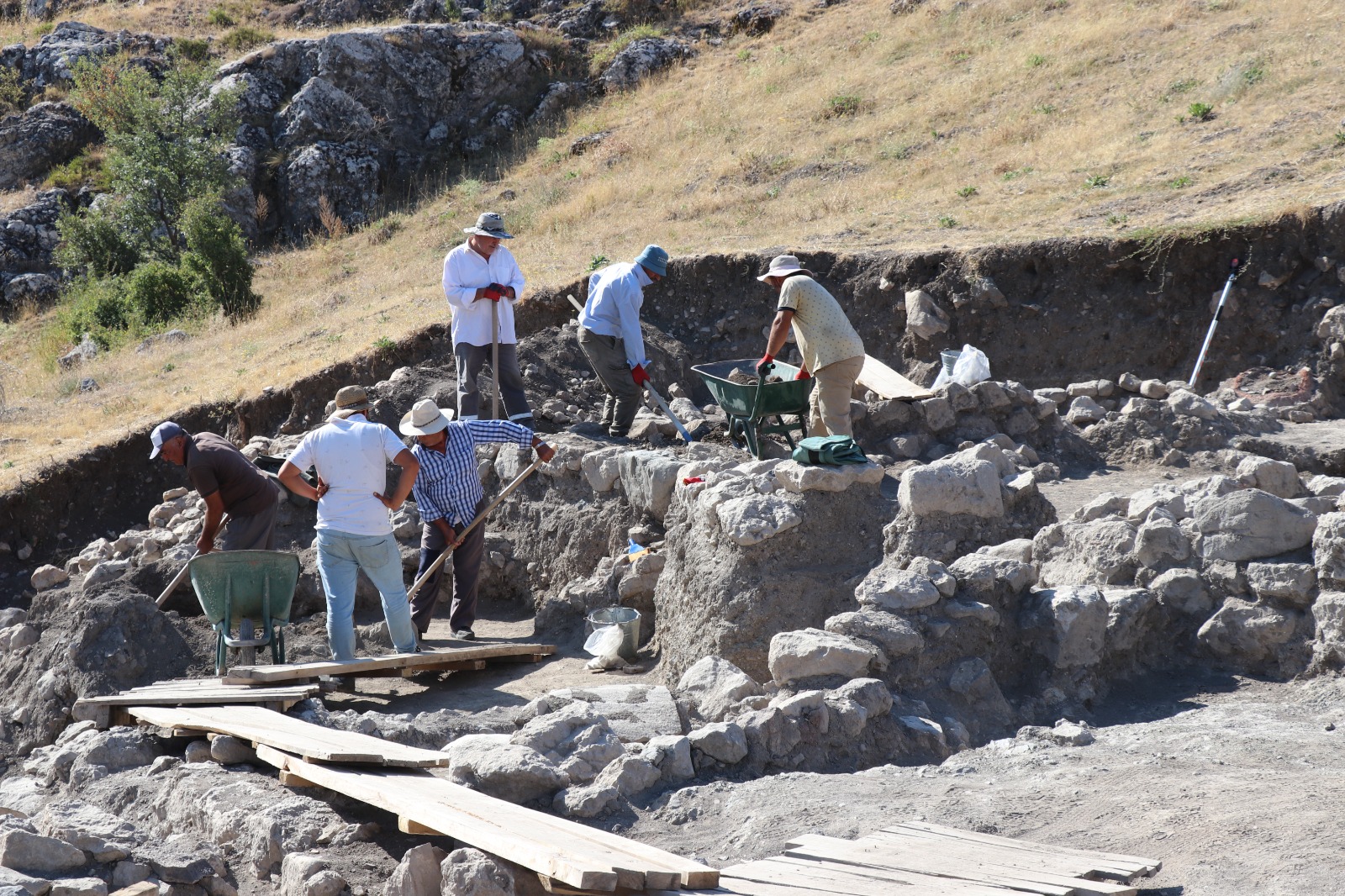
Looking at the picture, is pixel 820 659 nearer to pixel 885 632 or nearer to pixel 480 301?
pixel 885 632

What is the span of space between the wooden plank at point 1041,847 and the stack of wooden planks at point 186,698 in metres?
3.32

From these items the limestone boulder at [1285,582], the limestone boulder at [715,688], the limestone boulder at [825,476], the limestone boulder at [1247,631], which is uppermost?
the limestone boulder at [825,476]

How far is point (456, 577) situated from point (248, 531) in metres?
1.38

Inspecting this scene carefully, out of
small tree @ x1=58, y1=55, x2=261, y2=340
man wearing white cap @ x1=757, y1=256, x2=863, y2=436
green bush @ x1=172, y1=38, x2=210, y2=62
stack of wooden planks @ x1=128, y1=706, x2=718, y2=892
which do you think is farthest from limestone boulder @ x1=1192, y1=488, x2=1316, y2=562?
green bush @ x1=172, y1=38, x2=210, y2=62

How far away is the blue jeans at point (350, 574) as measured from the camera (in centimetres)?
657

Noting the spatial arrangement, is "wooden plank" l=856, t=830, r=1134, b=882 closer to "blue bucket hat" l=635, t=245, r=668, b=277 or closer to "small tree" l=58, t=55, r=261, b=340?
"blue bucket hat" l=635, t=245, r=668, b=277

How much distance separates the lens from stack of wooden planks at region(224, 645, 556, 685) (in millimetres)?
6117

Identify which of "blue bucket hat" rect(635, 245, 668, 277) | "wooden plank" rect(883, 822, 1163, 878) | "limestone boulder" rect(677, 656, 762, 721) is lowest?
"limestone boulder" rect(677, 656, 762, 721)

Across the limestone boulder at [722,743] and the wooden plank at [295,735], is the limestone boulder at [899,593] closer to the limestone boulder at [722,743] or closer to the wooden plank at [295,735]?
the limestone boulder at [722,743]

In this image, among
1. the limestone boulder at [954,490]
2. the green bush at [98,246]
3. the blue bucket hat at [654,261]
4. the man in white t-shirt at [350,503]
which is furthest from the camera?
the green bush at [98,246]

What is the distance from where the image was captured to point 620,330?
30.3 ft

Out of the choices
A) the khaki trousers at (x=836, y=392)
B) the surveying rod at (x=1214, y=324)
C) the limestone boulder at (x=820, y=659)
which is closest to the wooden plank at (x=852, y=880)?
the limestone boulder at (x=820, y=659)

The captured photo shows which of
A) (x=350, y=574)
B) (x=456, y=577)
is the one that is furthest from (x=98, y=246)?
(x=350, y=574)

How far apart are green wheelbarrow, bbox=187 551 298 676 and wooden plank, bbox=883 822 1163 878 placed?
12.9 ft
